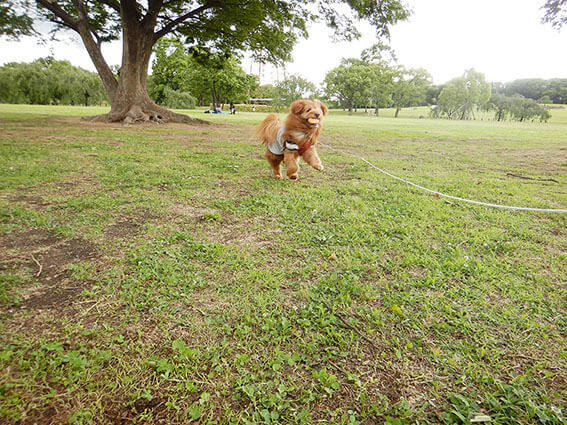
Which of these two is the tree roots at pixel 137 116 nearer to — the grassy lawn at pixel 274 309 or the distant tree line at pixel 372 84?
the grassy lawn at pixel 274 309

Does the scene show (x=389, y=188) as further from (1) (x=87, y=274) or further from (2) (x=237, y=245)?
(1) (x=87, y=274)

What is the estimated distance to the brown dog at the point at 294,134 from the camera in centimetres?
441

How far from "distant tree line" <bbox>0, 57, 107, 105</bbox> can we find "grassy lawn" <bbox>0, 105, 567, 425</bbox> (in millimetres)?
54944

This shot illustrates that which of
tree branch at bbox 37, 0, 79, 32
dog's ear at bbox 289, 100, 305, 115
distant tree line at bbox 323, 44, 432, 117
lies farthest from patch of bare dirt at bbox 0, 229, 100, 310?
distant tree line at bbox 323, 44, 432, 117

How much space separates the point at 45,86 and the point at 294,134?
197 ft

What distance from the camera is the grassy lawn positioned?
1.27 meters

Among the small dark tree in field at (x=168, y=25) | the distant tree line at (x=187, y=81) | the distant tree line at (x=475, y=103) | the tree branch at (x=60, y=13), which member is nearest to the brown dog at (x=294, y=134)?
the small dark tree in field at (x=168, y=25)

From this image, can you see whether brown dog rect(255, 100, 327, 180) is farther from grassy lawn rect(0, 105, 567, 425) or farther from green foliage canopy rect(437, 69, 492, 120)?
green foliage canopy rect(437, 69, 492, 120)

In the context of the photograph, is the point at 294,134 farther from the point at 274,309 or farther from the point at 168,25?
the point at 168,25

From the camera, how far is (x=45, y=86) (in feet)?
146

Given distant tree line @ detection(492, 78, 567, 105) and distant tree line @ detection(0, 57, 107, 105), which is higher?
distant tree line @ detection(492, 78, 567, 105)

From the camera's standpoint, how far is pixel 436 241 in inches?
114

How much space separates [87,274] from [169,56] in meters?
59.6

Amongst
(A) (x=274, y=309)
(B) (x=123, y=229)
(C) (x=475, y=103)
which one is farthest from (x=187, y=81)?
(C) (x=475, y=103)
